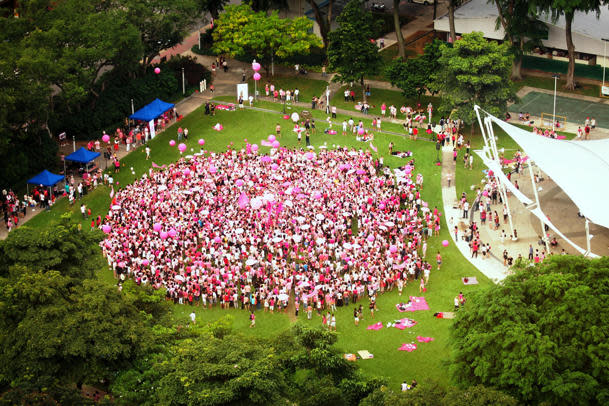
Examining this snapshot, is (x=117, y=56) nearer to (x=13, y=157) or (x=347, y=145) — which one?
(x=13, y=157)

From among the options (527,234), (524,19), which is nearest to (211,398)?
(527,234)

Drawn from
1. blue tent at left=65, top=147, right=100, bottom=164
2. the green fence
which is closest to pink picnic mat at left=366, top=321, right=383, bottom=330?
blue tent at left=65, top=147, right=100, bottom=164

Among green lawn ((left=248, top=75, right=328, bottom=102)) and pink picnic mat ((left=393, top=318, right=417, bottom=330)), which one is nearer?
pink picnic mat ((left=393, top=318, right=417, bottom=330))

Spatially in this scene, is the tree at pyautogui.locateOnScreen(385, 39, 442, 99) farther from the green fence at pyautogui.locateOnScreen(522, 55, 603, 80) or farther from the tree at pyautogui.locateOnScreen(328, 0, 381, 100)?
the green fence at pyautogui.locateOnScreen(522, 55, 603, 80)

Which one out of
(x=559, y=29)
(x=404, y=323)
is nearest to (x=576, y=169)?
(x=404, y=323)

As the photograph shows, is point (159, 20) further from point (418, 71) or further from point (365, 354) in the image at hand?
point (365, 354)
